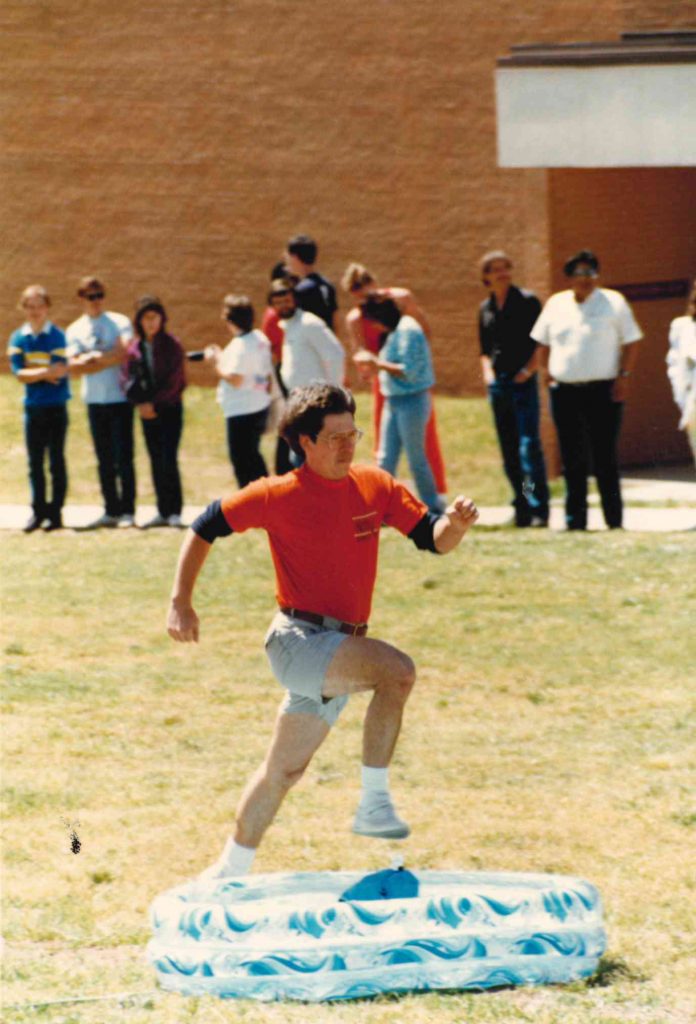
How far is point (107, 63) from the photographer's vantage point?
19.9 metres

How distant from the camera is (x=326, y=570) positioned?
6.16 meters

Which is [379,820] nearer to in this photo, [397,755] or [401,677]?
[401,677]

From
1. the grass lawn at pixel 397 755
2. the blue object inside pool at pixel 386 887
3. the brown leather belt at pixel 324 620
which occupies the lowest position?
the grass lawn at pixel 397 755

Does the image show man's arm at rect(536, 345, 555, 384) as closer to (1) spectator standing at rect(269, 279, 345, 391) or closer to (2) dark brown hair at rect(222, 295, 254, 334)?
(1) spectator standing at rect(269, 279, 345, 391)

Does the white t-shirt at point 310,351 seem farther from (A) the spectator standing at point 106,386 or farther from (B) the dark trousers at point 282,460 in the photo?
(A) the spectator standing at point 106,386

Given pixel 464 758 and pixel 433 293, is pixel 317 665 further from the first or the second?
pixel 433 293

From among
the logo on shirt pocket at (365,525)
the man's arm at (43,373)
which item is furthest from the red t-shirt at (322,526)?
the man's arm at (43,373)

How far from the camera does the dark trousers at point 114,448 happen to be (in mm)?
14117

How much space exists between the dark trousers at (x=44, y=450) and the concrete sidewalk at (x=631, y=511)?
14.0 inches

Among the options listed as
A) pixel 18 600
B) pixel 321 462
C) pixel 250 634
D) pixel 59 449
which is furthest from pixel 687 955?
pixel 59 449

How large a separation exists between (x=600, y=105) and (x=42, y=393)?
4783mm

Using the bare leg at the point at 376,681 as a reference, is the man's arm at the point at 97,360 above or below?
above

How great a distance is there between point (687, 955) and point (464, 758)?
263 cm

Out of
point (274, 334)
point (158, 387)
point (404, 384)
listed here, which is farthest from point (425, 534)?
→ point (274, 334)
